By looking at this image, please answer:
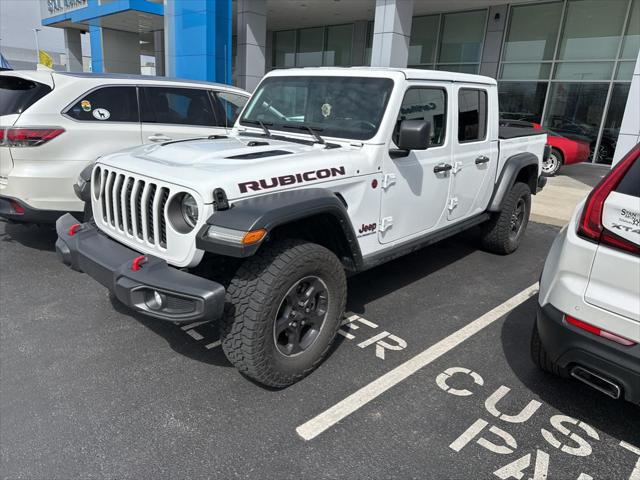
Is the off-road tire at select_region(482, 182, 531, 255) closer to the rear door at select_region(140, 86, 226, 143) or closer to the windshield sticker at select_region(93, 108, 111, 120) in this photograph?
the rear door at select_region(140, 86, 226, 143)

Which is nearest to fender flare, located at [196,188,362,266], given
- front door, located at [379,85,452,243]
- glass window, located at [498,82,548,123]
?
front door, located at [379,85,452,243]

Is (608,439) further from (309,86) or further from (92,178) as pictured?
(92,178)

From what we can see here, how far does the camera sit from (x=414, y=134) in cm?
321

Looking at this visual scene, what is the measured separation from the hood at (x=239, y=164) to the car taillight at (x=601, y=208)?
56.9 inches

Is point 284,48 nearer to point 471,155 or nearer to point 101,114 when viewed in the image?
point 101,114

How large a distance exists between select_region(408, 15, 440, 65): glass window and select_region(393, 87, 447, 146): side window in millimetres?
14927

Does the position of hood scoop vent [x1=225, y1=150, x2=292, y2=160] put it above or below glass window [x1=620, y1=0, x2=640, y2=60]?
below

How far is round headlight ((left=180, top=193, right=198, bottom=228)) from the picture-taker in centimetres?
261

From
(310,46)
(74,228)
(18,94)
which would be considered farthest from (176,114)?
(310,46)

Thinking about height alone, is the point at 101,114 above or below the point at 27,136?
above

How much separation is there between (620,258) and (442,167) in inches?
81.7

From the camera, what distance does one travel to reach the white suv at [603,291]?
6.84 ft

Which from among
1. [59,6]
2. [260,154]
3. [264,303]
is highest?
[59,6]

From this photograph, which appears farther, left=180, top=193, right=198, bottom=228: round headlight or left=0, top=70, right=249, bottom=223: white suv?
left=0, top=70, right=249, bottom=223: white suv
